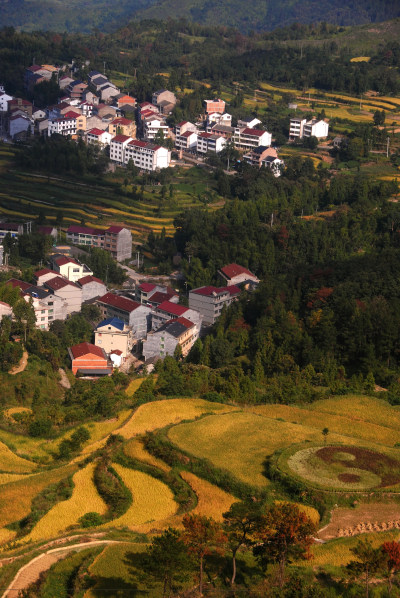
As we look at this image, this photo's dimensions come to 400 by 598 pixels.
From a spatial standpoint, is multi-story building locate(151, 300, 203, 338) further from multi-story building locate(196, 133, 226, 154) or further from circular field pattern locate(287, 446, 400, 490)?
multi-story building locate(196, 133, 226, 154)

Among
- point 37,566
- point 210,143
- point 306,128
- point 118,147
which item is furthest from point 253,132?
point 37,566

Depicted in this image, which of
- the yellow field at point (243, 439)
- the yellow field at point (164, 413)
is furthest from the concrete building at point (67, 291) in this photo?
the yellow field at point (243, 439)

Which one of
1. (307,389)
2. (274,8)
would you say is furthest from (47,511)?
(274,8)

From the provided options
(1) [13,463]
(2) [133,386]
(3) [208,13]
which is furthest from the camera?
(3) [208,13]

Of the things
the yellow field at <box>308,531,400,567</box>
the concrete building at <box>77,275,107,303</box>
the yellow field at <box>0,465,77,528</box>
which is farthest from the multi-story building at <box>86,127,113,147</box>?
the yellow field at <box>308,531,400,567</box>

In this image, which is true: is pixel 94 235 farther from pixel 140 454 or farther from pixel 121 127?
pixel 140 454
